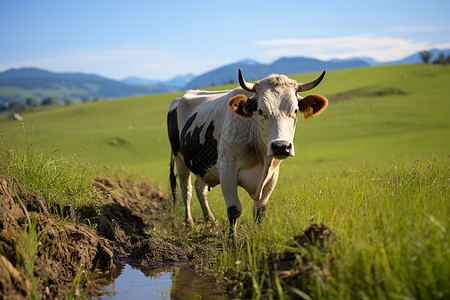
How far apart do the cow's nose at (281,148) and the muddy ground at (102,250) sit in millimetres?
1517

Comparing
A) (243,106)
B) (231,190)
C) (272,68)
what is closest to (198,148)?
(231,190)

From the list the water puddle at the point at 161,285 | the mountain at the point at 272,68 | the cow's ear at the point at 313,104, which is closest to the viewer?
the water puddle at the point at 161,285

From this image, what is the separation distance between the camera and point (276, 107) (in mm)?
6887

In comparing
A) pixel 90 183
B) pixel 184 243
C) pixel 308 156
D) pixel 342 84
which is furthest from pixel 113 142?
pixel 342 84

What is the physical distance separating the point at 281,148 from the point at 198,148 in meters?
2.90

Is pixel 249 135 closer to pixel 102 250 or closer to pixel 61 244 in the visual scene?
pixel 102 250

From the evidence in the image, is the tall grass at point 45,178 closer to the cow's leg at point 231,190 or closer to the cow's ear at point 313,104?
the cow's leg at point 231,190

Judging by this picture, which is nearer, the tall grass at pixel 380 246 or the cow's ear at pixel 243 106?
the tall grass at pixel 380 246

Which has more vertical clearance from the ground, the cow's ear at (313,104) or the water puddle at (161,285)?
the cow's ear at (313,104)

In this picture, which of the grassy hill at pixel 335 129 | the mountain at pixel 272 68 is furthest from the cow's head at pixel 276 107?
the grassy hill at pixel 335 129

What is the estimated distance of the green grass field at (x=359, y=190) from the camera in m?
3.92

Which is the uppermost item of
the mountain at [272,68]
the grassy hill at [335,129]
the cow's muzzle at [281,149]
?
the mountain at [272,68]

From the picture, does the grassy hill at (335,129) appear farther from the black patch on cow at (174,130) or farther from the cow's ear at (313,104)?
the cow's ear at (313,104)

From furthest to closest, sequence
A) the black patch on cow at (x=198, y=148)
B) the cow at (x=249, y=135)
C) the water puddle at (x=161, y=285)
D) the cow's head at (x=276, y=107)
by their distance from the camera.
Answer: the black patch on cow at (x=198, y=148)
the cow at (x=249, y=135)
the cow's head at (x=276, y=107)
the water puddle at (x=161, y=285)
